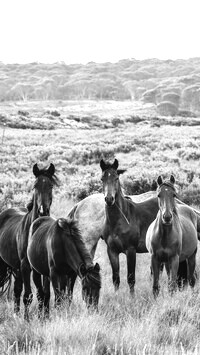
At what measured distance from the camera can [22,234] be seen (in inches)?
266

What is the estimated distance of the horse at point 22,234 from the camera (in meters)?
6.58

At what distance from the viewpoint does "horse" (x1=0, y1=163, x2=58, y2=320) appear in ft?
21.6

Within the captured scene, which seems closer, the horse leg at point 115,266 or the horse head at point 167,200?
the horse head at point 167,200

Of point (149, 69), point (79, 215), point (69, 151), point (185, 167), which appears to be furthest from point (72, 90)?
point (79, 215)

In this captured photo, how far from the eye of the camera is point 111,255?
8.22 metres

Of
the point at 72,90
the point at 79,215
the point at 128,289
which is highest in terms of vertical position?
the point at 72,90

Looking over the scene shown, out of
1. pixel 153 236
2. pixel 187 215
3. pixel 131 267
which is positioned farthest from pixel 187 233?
pixel 131 267


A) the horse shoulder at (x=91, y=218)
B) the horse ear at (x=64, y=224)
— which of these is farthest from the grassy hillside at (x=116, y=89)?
the horse ear at (x=64, y=224)

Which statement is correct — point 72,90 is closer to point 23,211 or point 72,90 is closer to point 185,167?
point 185,167

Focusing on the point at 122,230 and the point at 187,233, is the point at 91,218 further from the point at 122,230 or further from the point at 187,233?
the point at 187,233

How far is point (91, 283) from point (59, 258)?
656 mm

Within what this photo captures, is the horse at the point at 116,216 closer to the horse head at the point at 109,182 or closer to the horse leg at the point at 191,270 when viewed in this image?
the horse head at the point at 109,182

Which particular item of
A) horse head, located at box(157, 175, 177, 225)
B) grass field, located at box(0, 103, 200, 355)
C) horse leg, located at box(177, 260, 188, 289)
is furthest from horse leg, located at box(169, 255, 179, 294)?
horse leg, located at box(177, 260, 188, 289)

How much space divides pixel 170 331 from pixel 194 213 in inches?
139
